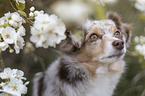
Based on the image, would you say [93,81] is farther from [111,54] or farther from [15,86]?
[15,86]

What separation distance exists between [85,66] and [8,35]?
1.42 metres

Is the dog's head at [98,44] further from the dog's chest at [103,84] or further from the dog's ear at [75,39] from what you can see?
the dog's chest at [103,84]

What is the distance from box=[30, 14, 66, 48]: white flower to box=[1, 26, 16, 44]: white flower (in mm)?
199

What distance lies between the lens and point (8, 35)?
1.57 metres

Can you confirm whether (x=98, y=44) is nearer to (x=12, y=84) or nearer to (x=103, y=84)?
(x=103, y=84)

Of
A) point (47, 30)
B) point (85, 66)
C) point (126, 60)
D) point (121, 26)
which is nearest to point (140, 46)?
point (121, 26)

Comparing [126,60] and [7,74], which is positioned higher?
[7,74]

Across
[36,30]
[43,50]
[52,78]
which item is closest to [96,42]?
[52,78]

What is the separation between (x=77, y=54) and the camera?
272 cm

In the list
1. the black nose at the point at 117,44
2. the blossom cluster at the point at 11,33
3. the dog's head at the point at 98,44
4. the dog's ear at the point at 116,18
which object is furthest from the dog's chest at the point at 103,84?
the blossom cluster at the point at 11,33

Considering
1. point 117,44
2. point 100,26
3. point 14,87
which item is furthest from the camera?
point 100,26

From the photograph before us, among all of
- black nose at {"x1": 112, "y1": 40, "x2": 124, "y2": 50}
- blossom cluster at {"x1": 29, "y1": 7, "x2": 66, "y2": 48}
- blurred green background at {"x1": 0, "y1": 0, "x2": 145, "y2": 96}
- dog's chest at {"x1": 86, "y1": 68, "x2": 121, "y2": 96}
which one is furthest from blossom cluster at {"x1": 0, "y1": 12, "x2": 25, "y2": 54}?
blurred green background at {"x1": 0, "y1": 0, "x2": 145, "y2": 96}

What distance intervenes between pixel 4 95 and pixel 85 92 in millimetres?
1296

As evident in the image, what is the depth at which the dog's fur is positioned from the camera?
254 cm
